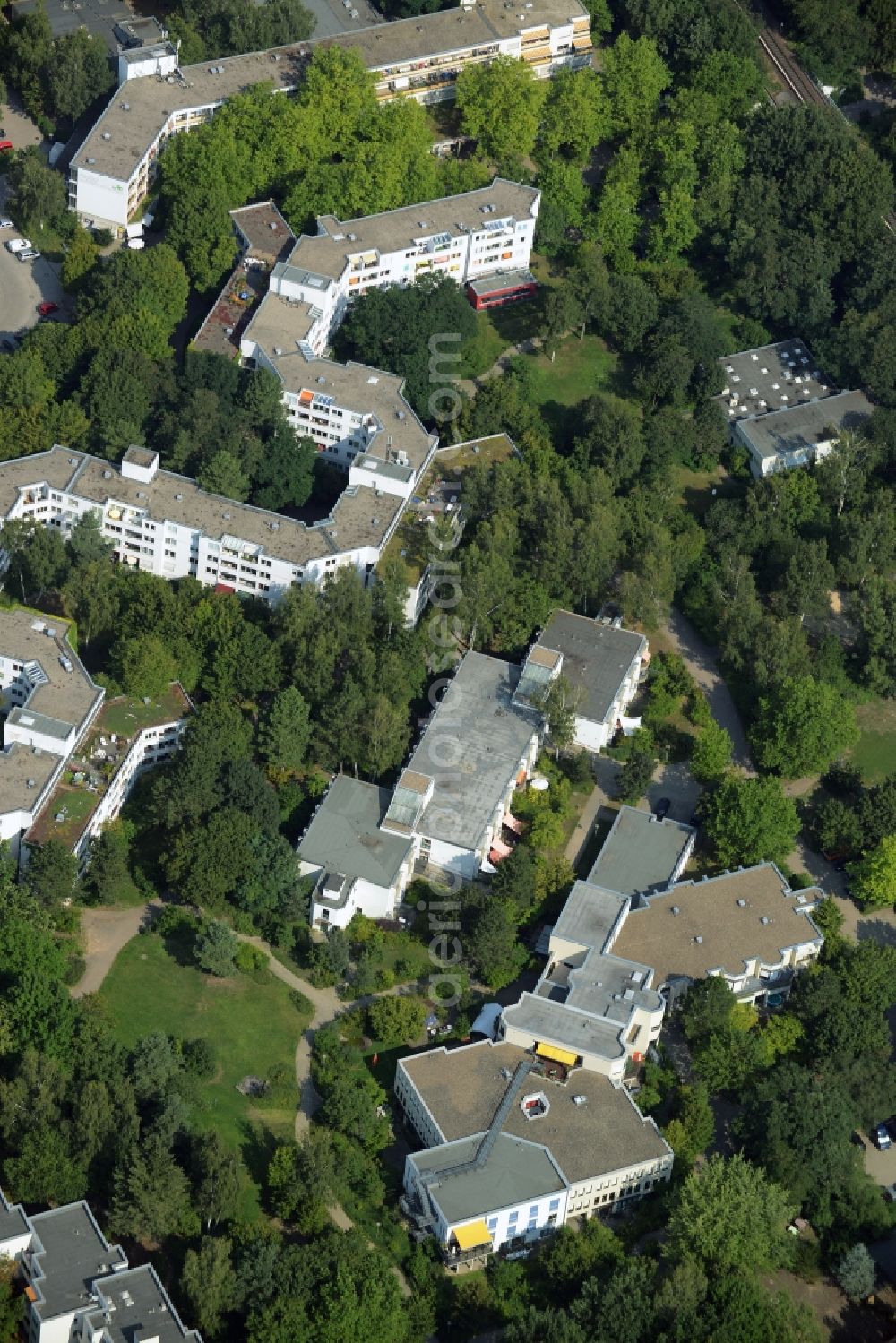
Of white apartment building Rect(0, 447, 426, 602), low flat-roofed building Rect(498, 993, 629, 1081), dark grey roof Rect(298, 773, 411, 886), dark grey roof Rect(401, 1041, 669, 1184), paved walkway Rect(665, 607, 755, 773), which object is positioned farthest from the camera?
paved walkway Rect(665, 607, 755, 773)

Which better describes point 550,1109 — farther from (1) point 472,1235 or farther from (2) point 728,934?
(2) point 728,934

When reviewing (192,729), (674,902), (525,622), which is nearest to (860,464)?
(525,622)

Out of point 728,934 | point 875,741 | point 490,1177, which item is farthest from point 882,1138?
point 875,741

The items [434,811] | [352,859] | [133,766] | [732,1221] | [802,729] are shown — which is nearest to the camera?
[732,1221]

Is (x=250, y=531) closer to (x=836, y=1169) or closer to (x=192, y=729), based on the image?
(x=192, y=729)

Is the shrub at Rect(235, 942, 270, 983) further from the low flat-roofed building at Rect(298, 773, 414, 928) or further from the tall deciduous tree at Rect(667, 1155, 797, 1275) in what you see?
the tall deciduous tree at Rect(667, 1155, 797, 1275)

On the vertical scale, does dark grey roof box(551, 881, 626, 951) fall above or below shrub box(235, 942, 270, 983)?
above

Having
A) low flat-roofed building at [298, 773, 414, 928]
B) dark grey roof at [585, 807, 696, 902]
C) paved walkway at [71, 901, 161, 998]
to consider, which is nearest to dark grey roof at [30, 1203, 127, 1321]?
paved walkway at [71, 901, 161, 998]
